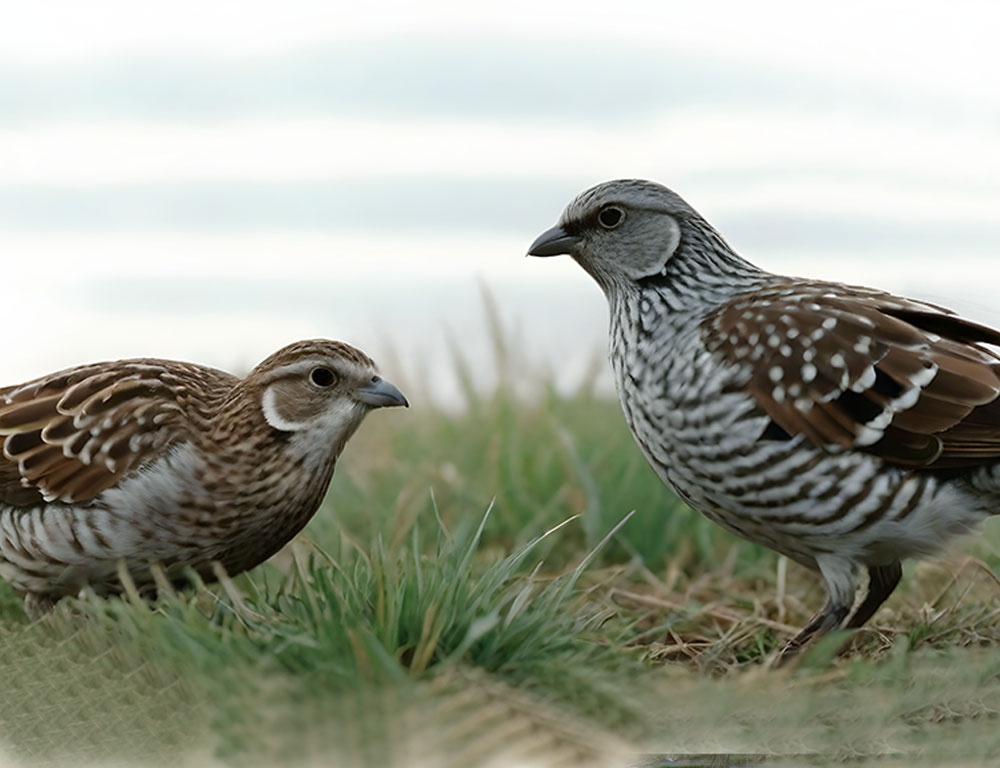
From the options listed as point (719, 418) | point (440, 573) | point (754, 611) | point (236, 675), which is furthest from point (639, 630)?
point (236, 675)

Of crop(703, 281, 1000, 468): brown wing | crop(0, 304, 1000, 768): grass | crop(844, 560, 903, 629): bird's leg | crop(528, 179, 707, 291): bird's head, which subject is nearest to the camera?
crop(0, 304, 1000, 768): grass

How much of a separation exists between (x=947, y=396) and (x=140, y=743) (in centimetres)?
359

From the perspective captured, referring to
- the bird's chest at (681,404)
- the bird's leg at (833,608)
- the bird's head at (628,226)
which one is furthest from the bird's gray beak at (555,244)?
the bird's leg at (833,608)

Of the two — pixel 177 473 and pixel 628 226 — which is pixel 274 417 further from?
pixel 628 226

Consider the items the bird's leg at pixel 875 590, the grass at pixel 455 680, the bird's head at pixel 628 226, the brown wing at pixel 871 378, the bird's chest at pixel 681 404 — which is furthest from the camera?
the bird's head at pixel 628 226

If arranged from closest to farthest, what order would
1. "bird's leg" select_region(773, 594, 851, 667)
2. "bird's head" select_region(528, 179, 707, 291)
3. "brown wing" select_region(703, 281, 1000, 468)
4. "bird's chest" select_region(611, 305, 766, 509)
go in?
"brown wing" select_region(703, 281, 1000, 468) → "bird's chest" select_region(611, 305, 766, 509) → "bird's leg" select_region(773, 594, 851, 667) → "bird's head" select_region(528, 179, 707, 291)

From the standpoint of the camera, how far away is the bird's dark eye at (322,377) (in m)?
5.53

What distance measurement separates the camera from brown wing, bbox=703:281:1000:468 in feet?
17.7

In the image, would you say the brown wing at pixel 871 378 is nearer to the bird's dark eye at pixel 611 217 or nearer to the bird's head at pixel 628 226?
the bird's head at pixel 628 226

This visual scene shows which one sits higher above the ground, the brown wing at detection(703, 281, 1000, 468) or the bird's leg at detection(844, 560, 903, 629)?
the brown wing at detection(703, 281, 1000, 468)

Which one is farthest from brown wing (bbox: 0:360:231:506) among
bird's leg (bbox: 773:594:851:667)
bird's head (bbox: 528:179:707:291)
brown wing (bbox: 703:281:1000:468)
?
bird's leg (bbox: 773:594:851:667)

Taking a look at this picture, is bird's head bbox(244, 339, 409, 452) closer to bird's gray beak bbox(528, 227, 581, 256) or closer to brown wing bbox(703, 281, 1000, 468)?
bird's gray beak bbox(528, 227, 581, 256)

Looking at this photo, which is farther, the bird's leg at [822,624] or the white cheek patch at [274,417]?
the bird's leg at [822,624]

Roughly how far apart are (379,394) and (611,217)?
5.34 feet
